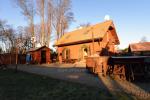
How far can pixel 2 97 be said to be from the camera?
973 cm

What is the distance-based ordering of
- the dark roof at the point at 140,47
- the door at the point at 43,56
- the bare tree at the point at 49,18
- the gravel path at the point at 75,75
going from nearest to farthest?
the gravel path at the point at 75,75, the door at the point at 43,56, the dark roof at the point at 140,47, the bare tree at the point at 49,18

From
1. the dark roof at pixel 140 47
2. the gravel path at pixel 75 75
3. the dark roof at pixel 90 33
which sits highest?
the dark roof at pixel 90 33

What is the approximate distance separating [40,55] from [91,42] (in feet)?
27.4

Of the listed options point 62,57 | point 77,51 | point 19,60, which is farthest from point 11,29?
point 77,51

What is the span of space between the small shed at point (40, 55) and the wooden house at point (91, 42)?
7.32 ft

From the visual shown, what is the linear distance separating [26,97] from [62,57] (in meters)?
27.4

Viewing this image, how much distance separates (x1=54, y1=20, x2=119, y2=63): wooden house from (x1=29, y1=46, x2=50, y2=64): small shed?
87.9 inches

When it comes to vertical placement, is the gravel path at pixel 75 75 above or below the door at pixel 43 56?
below

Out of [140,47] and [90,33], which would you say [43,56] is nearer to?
[90,33]

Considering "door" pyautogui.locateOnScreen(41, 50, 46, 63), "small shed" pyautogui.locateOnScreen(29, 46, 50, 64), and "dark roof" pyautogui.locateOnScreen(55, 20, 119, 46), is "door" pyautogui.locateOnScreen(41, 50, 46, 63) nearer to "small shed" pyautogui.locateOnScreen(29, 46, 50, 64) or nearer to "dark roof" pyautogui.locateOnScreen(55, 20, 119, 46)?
"small shed" pyautogui.locateOnScreen(29, 46, 50, 64)

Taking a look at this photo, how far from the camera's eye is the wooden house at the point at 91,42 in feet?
102

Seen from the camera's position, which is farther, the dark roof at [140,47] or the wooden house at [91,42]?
the dark roof at [140,47]

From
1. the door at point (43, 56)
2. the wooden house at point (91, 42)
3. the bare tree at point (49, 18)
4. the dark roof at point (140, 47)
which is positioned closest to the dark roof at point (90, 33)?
the wooden house at point (91, 42)

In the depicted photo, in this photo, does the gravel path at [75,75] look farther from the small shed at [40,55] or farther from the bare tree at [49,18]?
the bare tree at [49,18]
